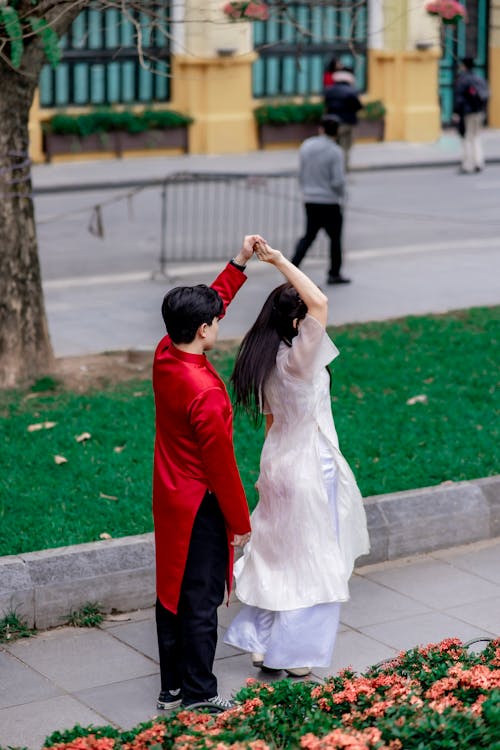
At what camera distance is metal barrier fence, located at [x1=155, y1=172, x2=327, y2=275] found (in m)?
15.7

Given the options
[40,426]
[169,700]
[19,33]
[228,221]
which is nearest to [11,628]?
[169,700]

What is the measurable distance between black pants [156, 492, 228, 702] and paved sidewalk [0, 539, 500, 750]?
10.1 inches

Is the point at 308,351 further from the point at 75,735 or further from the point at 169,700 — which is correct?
the point at 75,735

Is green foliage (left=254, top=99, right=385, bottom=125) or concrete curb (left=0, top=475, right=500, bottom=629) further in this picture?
green foliage (left=254, top=99, right=385, bottom=125)

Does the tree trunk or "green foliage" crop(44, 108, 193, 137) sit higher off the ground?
"green foliage" crop(44, 108, 193, 137)

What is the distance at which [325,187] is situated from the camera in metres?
13.6

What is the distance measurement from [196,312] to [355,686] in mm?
1614

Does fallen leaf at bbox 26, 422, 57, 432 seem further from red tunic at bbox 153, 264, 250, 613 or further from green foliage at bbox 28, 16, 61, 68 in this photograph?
red tunic at bbox 153, 264, 250, 613

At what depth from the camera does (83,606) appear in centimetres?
621

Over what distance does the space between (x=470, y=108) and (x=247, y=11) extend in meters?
16.5

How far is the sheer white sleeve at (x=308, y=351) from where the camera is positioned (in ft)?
17.9

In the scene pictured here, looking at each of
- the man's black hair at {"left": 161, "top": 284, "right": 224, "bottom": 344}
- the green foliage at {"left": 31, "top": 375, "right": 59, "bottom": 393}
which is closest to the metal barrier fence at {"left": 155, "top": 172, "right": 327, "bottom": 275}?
the green foliage at {"left": 31, "top": 375, "right": 59, "bottom": 393}

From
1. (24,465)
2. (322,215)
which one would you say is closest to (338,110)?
(322,215)

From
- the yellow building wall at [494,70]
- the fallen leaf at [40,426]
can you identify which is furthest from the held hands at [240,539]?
the yellow building wall at [494,70]
